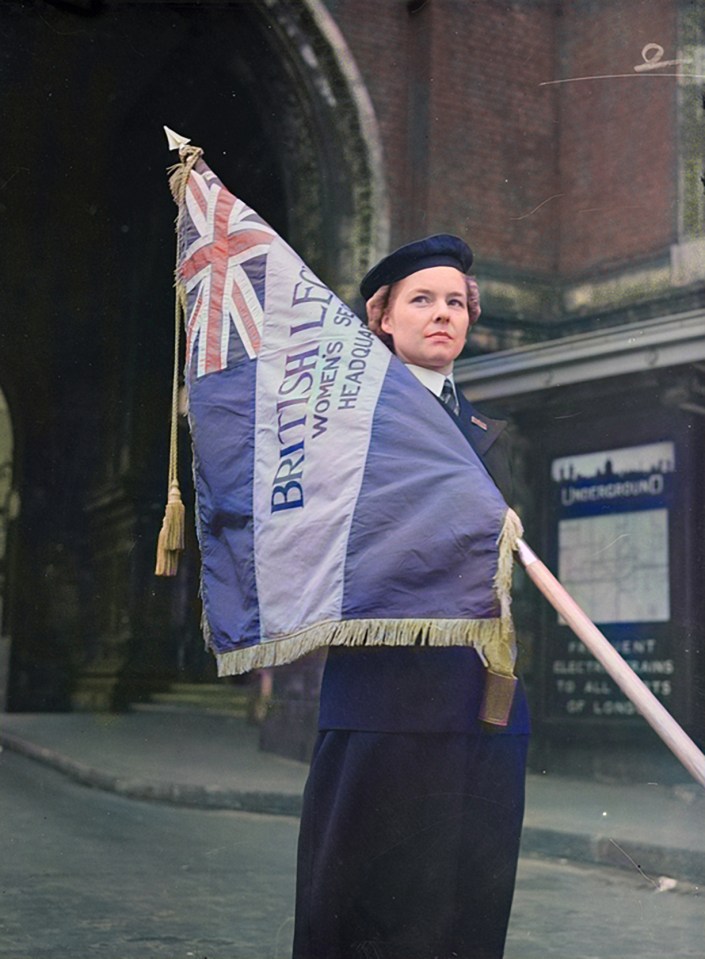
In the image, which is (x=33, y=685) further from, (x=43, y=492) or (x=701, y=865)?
(x=701, y=865)

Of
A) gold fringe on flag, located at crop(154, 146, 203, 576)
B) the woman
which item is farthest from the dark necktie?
gold fringe on flag, located at crop(154, 146, 203, 576)

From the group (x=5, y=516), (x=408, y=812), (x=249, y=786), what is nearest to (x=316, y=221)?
(x=5, y=516)

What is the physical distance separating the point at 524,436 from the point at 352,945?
303cm

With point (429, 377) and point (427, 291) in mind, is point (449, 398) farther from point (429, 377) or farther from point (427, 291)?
point (427, 291)

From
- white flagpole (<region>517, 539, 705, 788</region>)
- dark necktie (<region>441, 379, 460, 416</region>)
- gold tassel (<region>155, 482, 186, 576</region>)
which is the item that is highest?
dark necktie (<region>441, 379, 460, 416</region>)

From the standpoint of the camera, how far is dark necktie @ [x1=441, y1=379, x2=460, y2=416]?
2990 millimetres

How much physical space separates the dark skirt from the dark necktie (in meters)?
0.82

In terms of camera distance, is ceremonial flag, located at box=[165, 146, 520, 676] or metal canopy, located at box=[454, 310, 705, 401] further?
metal canopy, located at box=[454, 310, 705, 401]

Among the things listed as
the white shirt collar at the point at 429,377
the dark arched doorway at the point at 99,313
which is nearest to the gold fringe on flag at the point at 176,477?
the dark arched doorway at the point at 99,313

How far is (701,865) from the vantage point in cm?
401

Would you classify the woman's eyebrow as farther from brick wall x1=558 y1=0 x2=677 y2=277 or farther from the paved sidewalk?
the paved sidewalk

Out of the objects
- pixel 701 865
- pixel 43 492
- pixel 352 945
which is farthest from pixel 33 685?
pixel 701 865

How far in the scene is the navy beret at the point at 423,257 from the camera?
9.93 ft

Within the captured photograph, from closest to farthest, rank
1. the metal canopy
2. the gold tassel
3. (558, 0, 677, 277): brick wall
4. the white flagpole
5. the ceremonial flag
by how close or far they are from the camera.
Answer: the white flagpole < the ceremonial flag < the gold tassel < (558, 0, 677, 277): brick wall < the metal canopy
